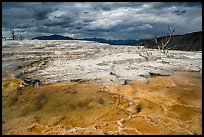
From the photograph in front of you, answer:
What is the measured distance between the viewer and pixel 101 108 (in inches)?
330

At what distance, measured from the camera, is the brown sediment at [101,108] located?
6941 mm

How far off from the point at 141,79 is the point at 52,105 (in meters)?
5.60

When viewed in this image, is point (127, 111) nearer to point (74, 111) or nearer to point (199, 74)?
point (74, 111)

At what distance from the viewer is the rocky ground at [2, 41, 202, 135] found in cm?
702

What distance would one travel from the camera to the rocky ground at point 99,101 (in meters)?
7.02

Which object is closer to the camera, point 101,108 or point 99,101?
point 101,108

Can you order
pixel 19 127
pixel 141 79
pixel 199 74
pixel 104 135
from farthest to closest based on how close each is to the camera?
pixel 199 74 → pixel 141 79 → pixel 19 127 → pixel 104 135

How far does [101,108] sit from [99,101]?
2.19ft

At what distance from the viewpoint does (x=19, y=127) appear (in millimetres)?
6953

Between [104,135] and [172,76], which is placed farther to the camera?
[172,76]

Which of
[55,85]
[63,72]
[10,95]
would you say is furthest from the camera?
[63,72]

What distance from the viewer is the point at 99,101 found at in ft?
29.6

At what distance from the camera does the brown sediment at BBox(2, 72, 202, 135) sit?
22.8 ft

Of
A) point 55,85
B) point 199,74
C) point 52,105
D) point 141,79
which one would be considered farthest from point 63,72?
point 199,74
